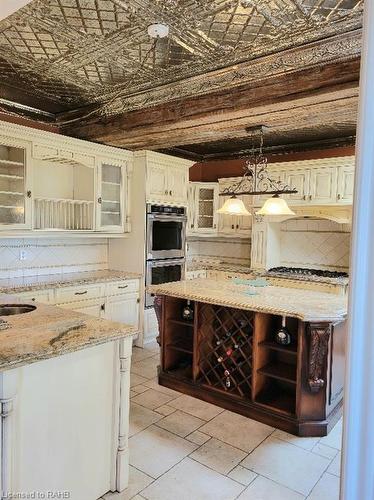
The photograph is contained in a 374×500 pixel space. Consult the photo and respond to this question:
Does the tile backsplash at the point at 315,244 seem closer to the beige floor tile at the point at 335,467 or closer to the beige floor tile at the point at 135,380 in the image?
the beige floor tile at the point at 135,380

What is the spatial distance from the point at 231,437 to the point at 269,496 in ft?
2.02

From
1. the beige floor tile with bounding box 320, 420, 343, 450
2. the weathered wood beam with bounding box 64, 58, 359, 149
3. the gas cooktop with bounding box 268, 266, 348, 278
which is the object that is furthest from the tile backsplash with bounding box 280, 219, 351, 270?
the beige floor tile with bounding box 320, 420, 343, 450

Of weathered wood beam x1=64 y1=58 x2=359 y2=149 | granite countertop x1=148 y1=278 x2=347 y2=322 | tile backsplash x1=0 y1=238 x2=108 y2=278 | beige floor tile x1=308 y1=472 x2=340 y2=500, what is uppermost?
weathered wood beam x1=64 y1=58 x2=359 y2=149

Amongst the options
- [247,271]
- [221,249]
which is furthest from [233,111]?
[221,249]

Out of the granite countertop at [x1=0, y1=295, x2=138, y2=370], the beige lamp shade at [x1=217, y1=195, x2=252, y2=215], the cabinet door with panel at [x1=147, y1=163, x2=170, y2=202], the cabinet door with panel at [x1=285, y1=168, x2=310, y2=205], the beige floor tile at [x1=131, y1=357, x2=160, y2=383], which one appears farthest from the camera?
the cabinet door with panel at [x1=285, y1=168, x2=310, y2=205]

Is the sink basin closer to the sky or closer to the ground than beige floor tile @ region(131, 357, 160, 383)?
closer to the sky

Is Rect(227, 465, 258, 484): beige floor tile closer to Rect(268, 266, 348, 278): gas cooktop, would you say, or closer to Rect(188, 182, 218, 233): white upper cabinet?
Rect(268, 266, 348, 278): gas cooktop

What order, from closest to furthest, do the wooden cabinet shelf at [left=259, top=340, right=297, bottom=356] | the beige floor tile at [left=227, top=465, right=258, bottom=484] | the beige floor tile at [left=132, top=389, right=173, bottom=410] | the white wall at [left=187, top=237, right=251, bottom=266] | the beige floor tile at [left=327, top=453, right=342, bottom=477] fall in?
1. the beige floor tile at [left=227, top=465, right=258, bottom=484]
2. the beige floor tile at [left=327, top=453, right=342, bottom=477]
3. the wooden cabinet shelf at [left=259, top=340, right=297, bottom=356]
4. the beige floor tile at [left=132, top=389, right=173, bottom=410]
5. the white wall at [left=187, top=237, right=251, bottom=266]

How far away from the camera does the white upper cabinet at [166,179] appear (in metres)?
4.54

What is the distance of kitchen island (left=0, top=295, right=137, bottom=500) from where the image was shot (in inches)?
65.3

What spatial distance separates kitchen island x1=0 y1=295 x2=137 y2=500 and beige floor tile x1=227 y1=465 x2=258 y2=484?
2.21 feet

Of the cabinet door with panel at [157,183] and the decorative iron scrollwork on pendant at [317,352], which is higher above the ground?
the cabinet door with panel at [157,183]

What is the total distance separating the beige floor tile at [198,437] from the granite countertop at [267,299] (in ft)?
3.20

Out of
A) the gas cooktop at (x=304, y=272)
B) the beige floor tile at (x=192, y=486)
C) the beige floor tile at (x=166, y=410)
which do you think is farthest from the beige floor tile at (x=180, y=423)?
the gas cooktop at (x=304, y=272)
